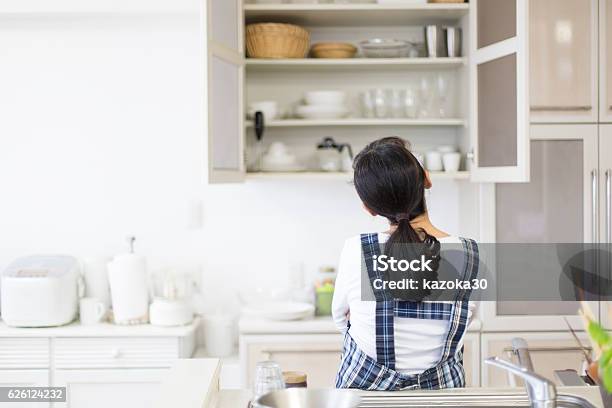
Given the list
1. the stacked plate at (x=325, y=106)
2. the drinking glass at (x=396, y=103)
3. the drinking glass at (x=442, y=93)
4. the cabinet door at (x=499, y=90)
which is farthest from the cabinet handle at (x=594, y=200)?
the stacked plate at (x=325, y=106)

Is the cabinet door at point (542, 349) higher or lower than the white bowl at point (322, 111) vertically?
lower

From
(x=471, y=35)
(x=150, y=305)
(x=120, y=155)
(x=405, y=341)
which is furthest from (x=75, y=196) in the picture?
(x=405, y=341)

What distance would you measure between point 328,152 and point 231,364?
992mm

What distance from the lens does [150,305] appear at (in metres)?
3.34

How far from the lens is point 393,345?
1864 mm

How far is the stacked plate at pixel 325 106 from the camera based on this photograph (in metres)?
3.38

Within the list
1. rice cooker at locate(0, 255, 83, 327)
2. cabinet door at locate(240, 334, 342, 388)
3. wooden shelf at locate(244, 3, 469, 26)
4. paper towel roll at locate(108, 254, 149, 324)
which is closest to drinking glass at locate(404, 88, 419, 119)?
wooden shelf at locate(244, 3, 469, 26)

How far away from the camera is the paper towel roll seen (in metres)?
3.28

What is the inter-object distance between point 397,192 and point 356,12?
5.32ft

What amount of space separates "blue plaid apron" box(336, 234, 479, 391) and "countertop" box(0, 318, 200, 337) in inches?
56.4

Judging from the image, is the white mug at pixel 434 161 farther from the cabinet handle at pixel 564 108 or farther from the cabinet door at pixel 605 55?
the cabinet door at pixel 605 55

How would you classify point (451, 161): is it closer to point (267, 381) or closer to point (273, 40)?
point (273, 40)

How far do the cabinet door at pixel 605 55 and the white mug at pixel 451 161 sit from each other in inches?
23.4

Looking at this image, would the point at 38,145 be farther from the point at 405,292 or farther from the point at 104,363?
the point at 405,292
